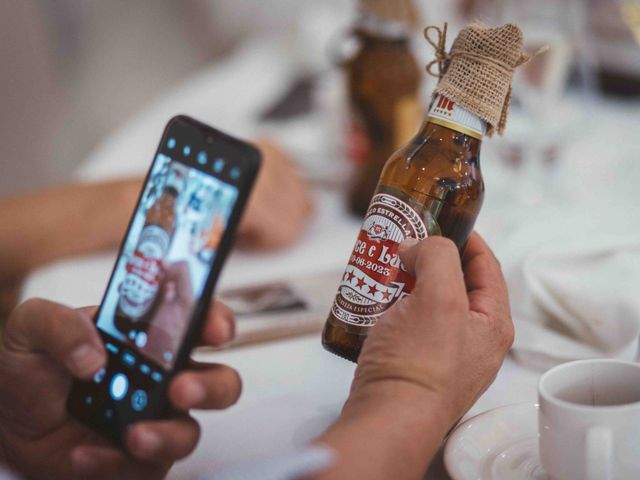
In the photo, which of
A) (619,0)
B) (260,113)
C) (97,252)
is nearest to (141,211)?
(97,252)

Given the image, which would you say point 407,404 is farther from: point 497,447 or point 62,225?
point 62,225

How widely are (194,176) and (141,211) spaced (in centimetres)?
6

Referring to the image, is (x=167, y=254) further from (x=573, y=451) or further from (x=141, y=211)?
(x=573, y=451)

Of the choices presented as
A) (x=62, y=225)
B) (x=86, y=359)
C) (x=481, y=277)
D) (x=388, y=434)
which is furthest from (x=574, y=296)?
(x=62, y=225)

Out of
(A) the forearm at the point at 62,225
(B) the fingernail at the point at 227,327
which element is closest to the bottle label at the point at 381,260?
(B) the fingernail at the point at 227,327

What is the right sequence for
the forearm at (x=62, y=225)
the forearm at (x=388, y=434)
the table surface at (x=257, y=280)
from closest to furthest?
the forearm at (x=388, y=434)
the table surface at (x=257, y=280)
the forearm at (x=62, y=225)

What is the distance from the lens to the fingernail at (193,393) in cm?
45

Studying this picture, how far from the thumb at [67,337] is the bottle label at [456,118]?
250 millimetres

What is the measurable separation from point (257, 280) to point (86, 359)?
42 cm

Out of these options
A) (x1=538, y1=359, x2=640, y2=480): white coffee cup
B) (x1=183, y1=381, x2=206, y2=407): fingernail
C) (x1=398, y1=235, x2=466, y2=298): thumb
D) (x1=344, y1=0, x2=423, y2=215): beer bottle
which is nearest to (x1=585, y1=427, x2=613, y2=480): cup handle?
(x1=538, y1=359, x2=640, y2=480): white coffee cup

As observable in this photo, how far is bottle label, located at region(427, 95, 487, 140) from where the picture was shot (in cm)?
53

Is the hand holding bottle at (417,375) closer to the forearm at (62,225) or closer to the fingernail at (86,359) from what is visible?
the fingernail at (86,359)

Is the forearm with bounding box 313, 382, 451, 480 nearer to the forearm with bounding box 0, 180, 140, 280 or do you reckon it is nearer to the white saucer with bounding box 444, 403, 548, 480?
the white saucer with bounding box 444, 403, 548, 480

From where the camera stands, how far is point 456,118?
527 millimetres
